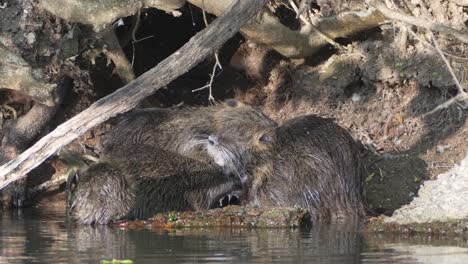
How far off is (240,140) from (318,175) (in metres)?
0.77

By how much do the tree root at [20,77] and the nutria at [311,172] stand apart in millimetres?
1646

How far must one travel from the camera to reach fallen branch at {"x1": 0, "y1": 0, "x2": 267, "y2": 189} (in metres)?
7.89

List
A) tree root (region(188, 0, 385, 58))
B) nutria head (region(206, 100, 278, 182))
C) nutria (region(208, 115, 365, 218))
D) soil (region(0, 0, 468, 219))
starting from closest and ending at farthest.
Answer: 1. nutria (region(208, 115, 365, 218))
2. nutria head (region(206, 100, 278, 182))
3. soil (region(0, 0, 468, 219))
4. tree root (region(188, 0, 385, 58))

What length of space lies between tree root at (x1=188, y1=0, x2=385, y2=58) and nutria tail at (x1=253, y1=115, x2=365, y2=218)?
1.51 metres

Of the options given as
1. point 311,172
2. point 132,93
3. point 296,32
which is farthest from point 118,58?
point 132,93

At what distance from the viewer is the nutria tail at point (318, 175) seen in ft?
→ 30.5

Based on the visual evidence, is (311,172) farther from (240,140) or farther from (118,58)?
(118,58)

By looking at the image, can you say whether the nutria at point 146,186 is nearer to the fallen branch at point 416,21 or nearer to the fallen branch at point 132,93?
the fallen branch at point 132,93

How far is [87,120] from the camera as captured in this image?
8.01 m

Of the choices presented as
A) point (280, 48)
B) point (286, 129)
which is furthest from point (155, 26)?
point (286, 129)

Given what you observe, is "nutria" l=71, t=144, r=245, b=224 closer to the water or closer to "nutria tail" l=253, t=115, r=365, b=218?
the water

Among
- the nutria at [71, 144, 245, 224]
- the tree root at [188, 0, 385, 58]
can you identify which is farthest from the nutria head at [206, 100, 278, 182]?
the tree root at [188, 0, 385, 58]

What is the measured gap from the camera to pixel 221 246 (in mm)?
7383

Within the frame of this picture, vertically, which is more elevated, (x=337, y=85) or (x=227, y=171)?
(x=337, y=85)
